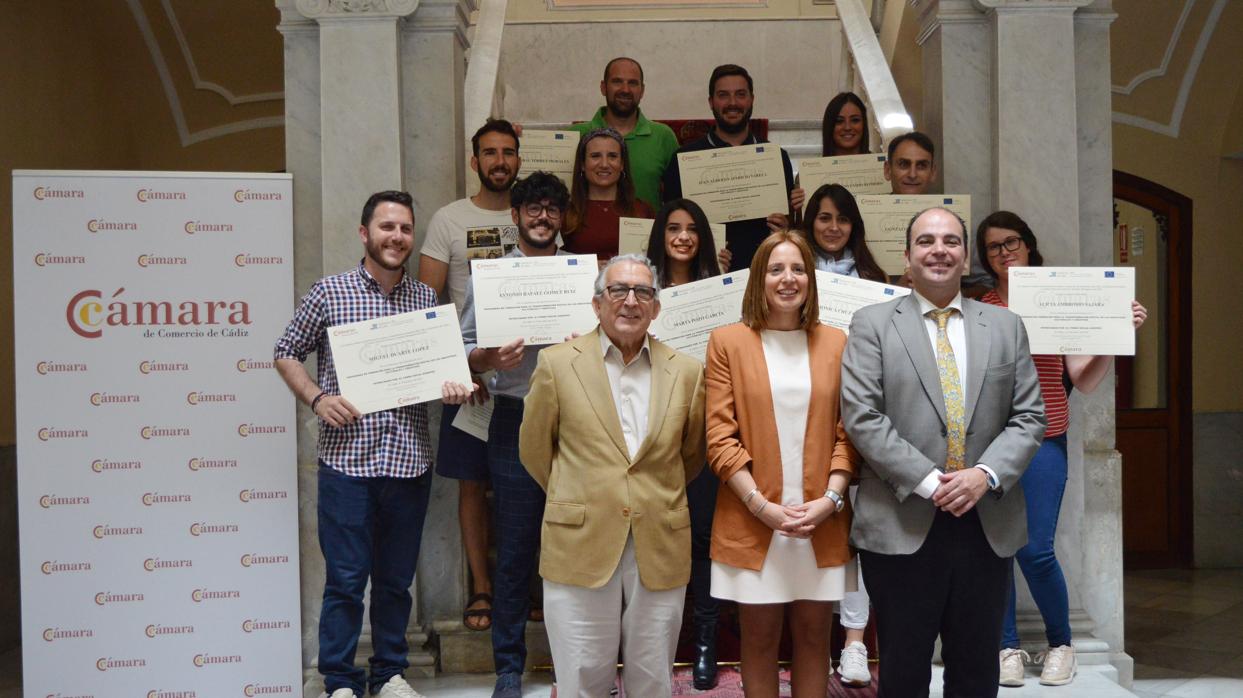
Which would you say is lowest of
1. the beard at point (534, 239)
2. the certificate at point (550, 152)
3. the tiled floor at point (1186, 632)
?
the tiled floor at point (1186, 632)

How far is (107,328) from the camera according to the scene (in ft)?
14.0

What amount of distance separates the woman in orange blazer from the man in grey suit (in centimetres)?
9

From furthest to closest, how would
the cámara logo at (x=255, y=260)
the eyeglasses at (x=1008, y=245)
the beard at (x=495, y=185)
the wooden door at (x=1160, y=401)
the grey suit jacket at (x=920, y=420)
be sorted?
1. the wooden door at (x=1160, y=401)
2. the cámara logo at (x=255, y=260)
3. the beard at (x=495, y=185)
4. the eyeglasses at (x=1008, y=245)
5. the grey suit jacket at (x=920, y=420)

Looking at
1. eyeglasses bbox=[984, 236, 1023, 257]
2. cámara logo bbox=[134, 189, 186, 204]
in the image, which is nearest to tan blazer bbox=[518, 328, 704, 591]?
eyeglasses bbox=[984, 236, 1023, 257]

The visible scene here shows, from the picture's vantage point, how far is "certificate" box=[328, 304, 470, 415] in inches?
145

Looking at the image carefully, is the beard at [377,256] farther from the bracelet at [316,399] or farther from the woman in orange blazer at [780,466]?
the woman in orange blazer at [780,466]

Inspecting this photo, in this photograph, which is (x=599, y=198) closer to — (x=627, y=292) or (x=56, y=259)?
(x=627, y=292)

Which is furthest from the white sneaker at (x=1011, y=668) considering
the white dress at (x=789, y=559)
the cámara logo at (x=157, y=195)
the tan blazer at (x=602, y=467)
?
the cámara logo at (x=157, y=195)

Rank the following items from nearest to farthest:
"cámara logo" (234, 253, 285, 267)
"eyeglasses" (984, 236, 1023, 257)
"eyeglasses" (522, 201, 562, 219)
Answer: "eyeglasses" (522, 201, 562, 219), "eyeglasses" (984, 236, 1023, 257), "cámara logo" (234, 253, 285, 267)

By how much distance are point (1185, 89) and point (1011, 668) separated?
5.44m

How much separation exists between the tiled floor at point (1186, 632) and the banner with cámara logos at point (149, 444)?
379cm

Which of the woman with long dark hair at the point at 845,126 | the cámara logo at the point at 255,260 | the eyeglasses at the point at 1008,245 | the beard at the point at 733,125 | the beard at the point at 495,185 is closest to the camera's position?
the eyeglasses at the point at 1008,245

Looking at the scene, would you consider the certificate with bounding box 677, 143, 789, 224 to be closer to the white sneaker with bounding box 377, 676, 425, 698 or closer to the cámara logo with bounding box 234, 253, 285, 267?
the cámara logo with bounding box 234, 253, 285, 267

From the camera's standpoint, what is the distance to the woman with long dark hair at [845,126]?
15.7 ft
